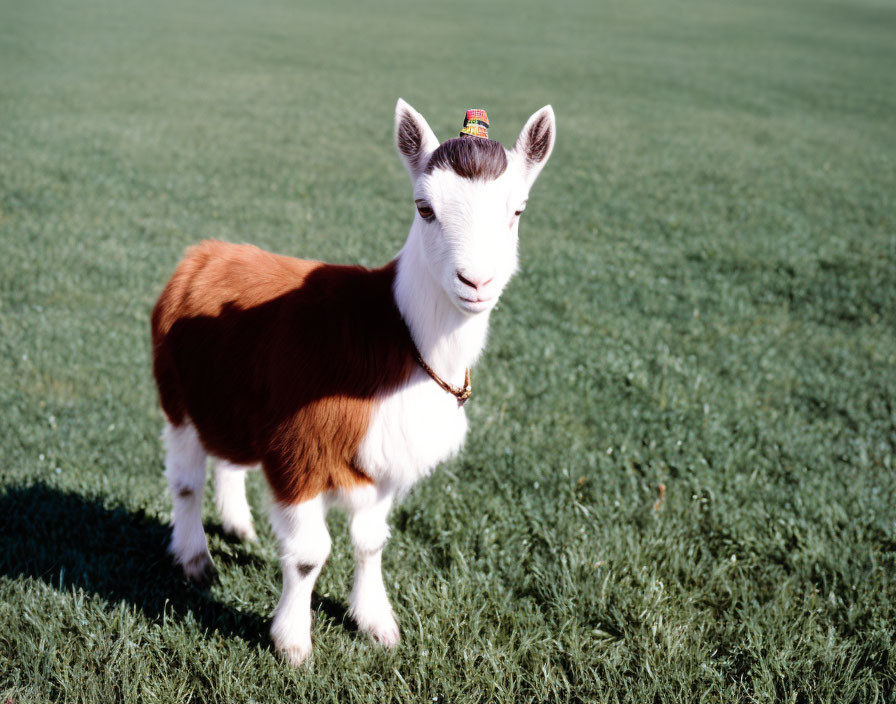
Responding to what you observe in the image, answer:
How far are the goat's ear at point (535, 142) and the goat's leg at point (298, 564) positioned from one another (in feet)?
5.17

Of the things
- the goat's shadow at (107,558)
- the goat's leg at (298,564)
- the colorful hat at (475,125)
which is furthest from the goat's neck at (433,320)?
the goat's shadow at (107,558)

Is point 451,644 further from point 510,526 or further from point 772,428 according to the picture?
point 772,428

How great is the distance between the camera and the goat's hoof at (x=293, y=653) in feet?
10.1

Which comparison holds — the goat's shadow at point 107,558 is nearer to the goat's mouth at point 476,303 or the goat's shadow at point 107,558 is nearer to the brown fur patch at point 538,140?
the goat's mouth at point 476,303

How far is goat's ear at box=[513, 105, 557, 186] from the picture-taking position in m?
2.70

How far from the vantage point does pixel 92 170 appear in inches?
429

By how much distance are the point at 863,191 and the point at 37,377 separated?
1273 cm

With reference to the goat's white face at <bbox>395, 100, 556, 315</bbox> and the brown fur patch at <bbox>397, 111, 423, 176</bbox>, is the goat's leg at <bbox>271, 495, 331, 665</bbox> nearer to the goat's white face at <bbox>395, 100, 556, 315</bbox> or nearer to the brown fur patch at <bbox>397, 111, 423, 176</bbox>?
the goat's white face at <bbox>395, 100, 556, 315</bbox>

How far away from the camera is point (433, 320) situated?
2.77 m

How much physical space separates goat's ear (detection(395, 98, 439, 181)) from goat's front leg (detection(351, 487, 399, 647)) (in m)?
1.37

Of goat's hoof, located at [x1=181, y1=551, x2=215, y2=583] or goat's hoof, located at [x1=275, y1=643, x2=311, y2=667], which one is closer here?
goat's hoof, located at [x1=275, y1=643, x2=311, y2=667]

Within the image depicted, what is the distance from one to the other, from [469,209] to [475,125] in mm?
412

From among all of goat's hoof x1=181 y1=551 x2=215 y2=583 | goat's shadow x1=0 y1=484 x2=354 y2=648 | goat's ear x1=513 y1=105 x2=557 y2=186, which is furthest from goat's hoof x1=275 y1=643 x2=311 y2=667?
goat's ear x1=513 y1=105 x2=557 y2=186

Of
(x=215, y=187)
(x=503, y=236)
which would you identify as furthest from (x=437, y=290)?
(x=215, y=187)
